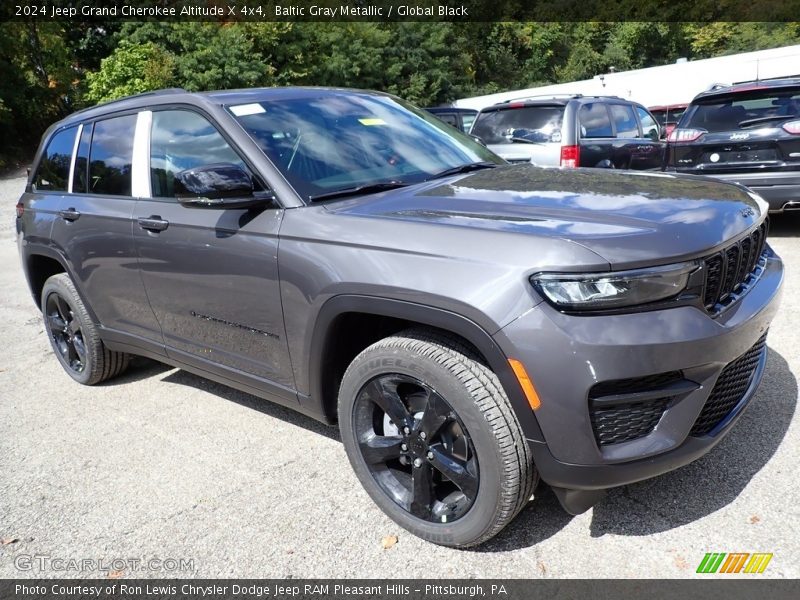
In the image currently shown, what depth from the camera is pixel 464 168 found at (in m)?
3.38

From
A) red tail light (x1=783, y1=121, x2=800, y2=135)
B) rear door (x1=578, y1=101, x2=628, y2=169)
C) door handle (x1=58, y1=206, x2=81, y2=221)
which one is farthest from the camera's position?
rear door (x1=578, y1=101, x2=628, y2=169)

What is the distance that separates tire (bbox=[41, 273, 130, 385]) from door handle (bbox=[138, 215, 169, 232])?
115 cm

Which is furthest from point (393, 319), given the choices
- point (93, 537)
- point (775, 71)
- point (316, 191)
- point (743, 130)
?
point (775, 71)

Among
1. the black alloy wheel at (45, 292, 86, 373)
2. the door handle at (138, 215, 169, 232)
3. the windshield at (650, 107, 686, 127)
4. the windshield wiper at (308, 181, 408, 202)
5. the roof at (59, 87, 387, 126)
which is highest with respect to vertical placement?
the roof at (59, 87, 387, 126)

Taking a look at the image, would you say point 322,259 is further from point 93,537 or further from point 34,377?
point 34,377

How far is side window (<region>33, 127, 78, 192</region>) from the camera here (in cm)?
432

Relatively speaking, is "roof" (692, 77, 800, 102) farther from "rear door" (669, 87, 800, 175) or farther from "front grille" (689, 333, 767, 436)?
"front grille" (689, 333, 767, 436)

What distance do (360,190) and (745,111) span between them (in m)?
5.86

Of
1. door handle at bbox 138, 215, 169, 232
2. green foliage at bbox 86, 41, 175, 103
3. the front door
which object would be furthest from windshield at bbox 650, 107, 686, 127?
green foliage at bbox 86, 41, 175, 103

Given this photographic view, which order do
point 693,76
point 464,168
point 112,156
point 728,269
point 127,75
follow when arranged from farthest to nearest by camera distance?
1. point 127,75
2. point 693,76
3. point 112,156
4. point 464,168
5. point 728,269

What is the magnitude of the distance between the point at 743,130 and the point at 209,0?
27.9 metres

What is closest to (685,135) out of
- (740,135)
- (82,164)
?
(740,135)

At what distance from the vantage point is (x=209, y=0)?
29.1 metres

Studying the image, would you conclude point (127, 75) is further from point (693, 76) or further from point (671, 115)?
point (693, 76)
